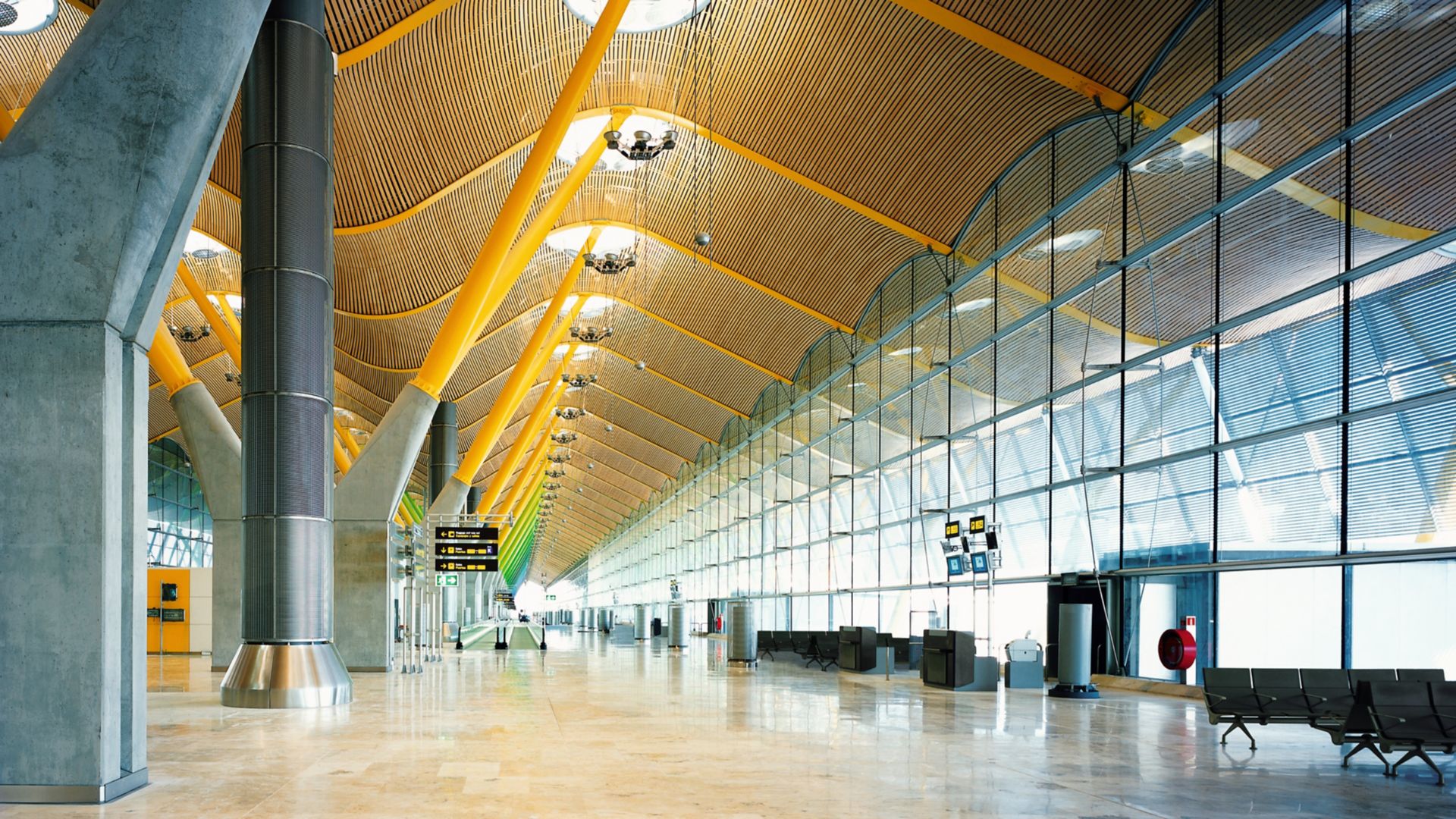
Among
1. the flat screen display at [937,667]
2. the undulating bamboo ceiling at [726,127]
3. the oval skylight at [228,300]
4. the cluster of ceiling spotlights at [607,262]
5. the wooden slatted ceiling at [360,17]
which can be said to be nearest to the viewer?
the wooden slatted ceiling at [360,17]

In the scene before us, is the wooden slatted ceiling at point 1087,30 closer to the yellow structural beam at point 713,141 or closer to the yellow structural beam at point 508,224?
the yellow structural beam at point 508,224

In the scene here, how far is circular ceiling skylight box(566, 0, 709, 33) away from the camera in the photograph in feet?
79.6

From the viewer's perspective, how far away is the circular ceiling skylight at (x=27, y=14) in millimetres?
21547

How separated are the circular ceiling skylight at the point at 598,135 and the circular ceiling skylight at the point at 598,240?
4396 millimetres

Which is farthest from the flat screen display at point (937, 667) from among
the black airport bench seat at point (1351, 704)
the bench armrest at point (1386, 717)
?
the bench armrest at point (1386, 717)

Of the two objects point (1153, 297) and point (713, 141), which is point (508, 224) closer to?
point (713, 141)

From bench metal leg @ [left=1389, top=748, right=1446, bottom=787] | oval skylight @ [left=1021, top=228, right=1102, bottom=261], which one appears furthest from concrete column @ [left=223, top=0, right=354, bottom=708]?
oval skylight @ [left=1021, top=228, right=1102, bottom=261]

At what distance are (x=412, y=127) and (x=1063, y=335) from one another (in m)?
13.6

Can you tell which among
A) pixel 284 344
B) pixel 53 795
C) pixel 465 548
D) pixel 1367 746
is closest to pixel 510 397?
pixel 465 548

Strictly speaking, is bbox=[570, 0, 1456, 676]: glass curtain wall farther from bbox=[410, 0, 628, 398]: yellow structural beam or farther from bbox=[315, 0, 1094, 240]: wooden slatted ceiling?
bbox=[410, 0, 628, 398]: yellow structural beam

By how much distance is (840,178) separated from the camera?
27031 millimetres

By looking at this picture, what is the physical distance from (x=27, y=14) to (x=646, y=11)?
11.5m

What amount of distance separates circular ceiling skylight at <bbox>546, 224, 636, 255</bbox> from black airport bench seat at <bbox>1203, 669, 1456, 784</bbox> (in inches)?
1046

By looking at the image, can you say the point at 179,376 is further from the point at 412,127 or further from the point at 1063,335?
the point at 1063,335
